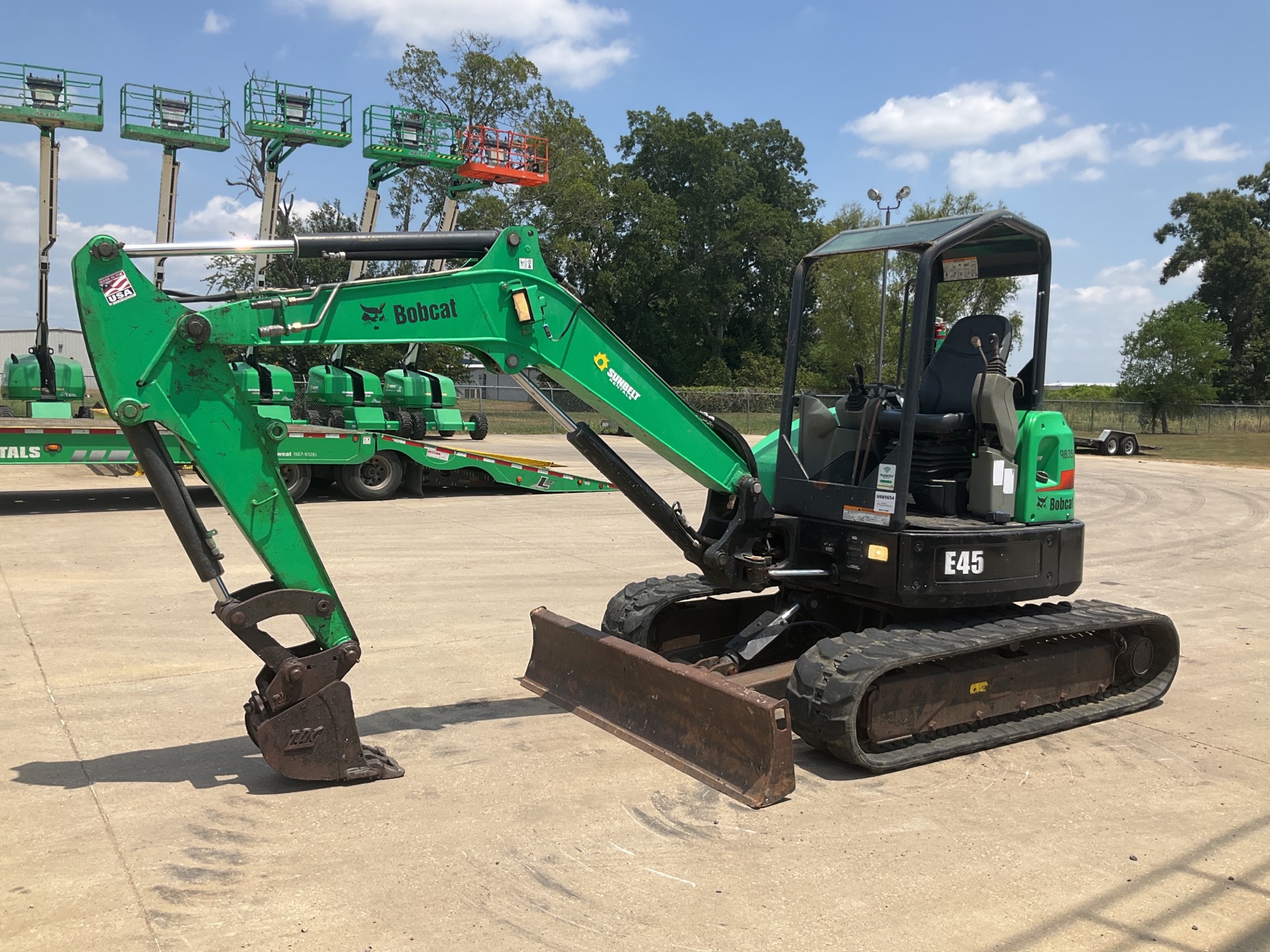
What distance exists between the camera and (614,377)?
6008 mm

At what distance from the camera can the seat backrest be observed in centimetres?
654

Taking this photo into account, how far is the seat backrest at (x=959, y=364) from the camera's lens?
654cm

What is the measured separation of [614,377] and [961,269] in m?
2.67

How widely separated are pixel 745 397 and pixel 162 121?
2705cm

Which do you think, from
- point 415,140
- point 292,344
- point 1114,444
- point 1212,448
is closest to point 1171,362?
point 1212,448

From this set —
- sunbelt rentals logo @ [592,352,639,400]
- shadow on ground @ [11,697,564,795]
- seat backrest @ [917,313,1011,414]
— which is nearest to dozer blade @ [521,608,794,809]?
shadow on ground @ [11,697,564,795]

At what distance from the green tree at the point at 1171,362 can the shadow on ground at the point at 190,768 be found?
48.1m

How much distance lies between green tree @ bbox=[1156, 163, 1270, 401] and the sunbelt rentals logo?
60.2 metres

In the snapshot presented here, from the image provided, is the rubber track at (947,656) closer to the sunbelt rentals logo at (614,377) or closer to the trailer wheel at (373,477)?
the sunbelt rentals logo at (614,377)

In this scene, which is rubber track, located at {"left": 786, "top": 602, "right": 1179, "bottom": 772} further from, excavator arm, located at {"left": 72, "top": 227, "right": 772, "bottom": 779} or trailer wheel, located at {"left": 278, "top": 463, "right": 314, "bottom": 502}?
trailer wheel, located at {"left": 278, "top": 463, "right": 314, "bottom": 502}

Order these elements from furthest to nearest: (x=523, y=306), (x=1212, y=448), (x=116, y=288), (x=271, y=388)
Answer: (x=1212, y=448) < (x=271, y=388) < (x=523, y=306) < (x=116, y=288)

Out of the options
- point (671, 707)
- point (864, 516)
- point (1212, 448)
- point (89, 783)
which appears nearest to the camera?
point (89, 783)

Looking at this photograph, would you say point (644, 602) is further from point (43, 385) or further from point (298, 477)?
point (43, 385)

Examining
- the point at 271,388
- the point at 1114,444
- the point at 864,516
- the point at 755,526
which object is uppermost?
the point at 271,388
